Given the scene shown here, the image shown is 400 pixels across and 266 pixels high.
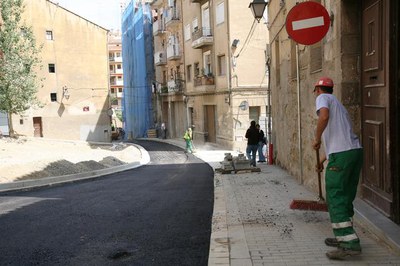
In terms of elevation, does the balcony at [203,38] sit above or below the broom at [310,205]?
above

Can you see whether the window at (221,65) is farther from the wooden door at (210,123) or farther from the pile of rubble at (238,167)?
the pile of rubble at (238,167)

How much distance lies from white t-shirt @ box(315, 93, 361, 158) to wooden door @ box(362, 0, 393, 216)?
854 millimetres

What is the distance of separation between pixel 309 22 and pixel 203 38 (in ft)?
80.0

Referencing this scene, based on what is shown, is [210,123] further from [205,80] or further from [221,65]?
[221,65]

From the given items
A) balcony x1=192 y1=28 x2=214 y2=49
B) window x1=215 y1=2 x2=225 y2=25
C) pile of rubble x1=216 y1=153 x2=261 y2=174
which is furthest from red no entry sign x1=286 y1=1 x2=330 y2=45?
balcony x1=192 y1=28 x2=214 y2=49

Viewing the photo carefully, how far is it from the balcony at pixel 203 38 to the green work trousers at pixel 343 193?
26084 millimetres

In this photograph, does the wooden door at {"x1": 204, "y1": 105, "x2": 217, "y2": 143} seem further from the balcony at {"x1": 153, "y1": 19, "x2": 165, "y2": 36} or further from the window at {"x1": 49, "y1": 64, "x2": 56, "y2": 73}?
the balcony at {"x1": 153, "y1": 19, "x2": 165, "y2": 36}

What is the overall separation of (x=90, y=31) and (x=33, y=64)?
1046 centimetres

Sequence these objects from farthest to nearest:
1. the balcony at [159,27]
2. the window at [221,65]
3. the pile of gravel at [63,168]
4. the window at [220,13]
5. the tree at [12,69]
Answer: the balcony at [159,27], the window at [221,65], the window at [220,13], the tree at [12,69], the pile of gravel at [63,168]

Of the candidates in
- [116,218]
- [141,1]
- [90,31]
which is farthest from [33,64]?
[141,1]

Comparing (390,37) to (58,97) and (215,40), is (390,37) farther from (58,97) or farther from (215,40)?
(58,97)

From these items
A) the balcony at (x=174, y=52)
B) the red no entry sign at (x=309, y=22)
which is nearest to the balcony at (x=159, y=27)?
the balcony at (x=174, y=52)

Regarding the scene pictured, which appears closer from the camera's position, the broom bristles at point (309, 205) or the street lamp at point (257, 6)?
the broom bristles at point (309, 205)

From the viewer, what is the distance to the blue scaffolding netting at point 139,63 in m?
46.2
